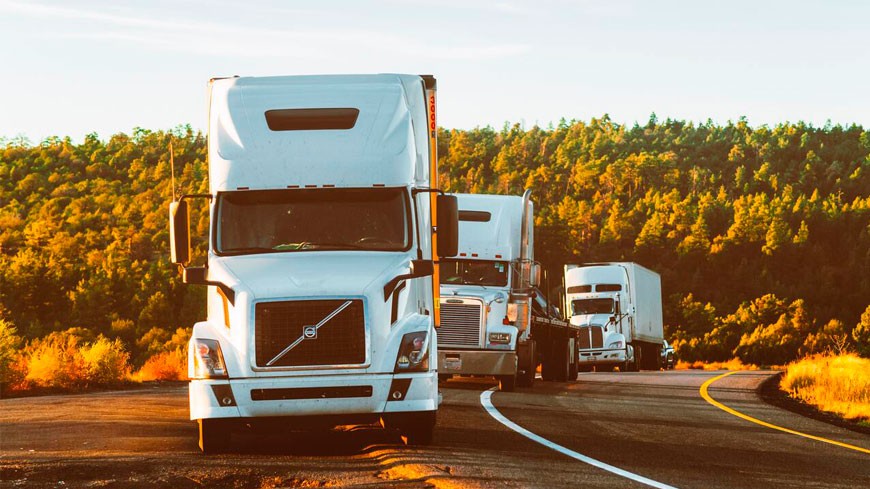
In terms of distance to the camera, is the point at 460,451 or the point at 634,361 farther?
the point at 634,361

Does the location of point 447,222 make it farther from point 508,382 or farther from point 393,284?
point 508,382

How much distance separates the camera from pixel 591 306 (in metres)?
46.4

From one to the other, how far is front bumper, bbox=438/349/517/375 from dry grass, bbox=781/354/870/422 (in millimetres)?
5728

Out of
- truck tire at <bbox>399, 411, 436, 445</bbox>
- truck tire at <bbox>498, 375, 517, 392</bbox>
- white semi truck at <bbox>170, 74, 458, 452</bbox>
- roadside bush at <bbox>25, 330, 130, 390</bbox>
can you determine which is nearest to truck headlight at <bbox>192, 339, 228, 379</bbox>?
white semi truck at <bbox>170, 74, 458, 452</bbox>

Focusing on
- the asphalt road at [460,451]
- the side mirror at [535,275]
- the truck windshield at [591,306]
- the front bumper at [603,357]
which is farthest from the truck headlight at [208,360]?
the front bumper at [603,357]

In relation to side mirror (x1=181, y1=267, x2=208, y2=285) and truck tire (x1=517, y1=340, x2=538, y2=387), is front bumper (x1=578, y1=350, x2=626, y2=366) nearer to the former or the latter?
truck tire (x1=517, y1=340, x2=538, y2=387)

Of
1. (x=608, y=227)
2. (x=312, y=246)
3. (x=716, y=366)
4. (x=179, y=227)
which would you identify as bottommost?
(x=716, y=366)

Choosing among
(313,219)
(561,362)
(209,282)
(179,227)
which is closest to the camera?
(209,282)

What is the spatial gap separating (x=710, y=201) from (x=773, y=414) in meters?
140

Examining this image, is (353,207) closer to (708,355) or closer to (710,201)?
(708,355)

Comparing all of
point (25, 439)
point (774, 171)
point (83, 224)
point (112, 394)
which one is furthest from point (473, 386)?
point (774, 171)

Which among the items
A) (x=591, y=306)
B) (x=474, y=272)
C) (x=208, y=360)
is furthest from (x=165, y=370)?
(x=591, y=306)

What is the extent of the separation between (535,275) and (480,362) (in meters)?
2.23

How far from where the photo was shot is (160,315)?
3792 inches
